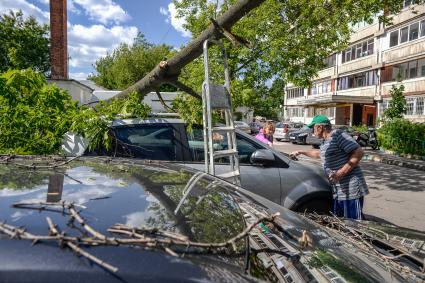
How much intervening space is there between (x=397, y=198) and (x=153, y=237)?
863cm

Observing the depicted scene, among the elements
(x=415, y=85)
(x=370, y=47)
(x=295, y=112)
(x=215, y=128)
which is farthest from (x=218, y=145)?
(x=295, y=112)

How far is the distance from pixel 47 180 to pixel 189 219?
717 millimetres

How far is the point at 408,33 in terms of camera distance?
1168 inches

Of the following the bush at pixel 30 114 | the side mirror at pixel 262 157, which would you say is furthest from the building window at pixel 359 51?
the bush at pixel 30 114

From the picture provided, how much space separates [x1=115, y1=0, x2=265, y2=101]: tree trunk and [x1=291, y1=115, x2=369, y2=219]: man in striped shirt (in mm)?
1884

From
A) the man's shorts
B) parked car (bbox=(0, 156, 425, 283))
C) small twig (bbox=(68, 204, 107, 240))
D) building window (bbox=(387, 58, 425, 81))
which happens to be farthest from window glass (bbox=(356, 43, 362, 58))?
small twig (bbox=(68, 204, 107, 240))

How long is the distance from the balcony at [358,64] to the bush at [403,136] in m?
17.3

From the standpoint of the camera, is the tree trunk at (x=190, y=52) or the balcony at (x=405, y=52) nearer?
the tree trunk at (x=190, y=52)

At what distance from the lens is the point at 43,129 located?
3916 millimetres

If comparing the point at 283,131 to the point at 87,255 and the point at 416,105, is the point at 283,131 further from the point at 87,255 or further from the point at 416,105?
the point at 87,255

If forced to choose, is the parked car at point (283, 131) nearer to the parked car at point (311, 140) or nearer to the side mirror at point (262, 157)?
the parked car at point (311, 140)

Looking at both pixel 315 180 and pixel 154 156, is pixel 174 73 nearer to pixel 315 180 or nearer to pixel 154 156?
pixel 154 156

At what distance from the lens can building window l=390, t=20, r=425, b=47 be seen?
27984 millimetres

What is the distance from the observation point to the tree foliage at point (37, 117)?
367cm
